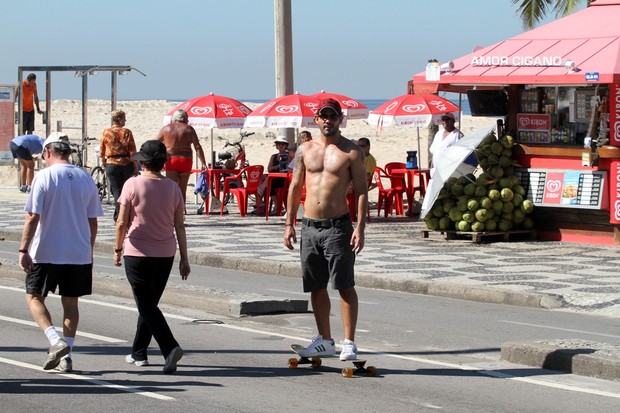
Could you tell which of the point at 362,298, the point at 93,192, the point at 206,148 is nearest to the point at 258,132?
the point at 206,148

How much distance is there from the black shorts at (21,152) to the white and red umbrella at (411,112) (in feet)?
27.7

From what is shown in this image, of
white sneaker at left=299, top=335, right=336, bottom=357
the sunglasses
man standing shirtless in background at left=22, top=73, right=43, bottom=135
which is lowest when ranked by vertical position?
white sneaker at left=299, top=335, right=336, bottom=357

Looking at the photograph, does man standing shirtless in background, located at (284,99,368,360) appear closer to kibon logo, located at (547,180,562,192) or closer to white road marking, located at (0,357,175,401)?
white road marking, located at (0,357,175,401)

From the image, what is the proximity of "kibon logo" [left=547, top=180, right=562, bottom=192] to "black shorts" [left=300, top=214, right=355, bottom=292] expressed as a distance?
1010cm

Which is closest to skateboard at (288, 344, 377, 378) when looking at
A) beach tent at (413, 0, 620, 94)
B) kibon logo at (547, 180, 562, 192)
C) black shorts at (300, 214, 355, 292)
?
black shorts at (300, 214, 355, 292)

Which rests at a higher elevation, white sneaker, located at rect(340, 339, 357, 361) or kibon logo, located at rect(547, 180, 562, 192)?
kibon logo, located at rect(547, 180, 562, 192)

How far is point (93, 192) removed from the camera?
965cm

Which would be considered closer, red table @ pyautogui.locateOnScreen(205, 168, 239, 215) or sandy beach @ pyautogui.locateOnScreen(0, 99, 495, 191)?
red table @ pyautogui.locateOnScreen(205, 168, 239, 215)

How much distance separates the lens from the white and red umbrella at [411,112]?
24016 mm

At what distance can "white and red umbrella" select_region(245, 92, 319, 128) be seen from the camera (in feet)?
75.9

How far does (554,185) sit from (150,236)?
11018 mm

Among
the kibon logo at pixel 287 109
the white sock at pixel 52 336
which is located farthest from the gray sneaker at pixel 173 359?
the kibon logo at pixel 287 109

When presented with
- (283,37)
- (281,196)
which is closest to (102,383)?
(281,196)

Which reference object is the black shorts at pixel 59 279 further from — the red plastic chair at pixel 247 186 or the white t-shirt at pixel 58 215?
the red plastic chair at pixel 247 186
